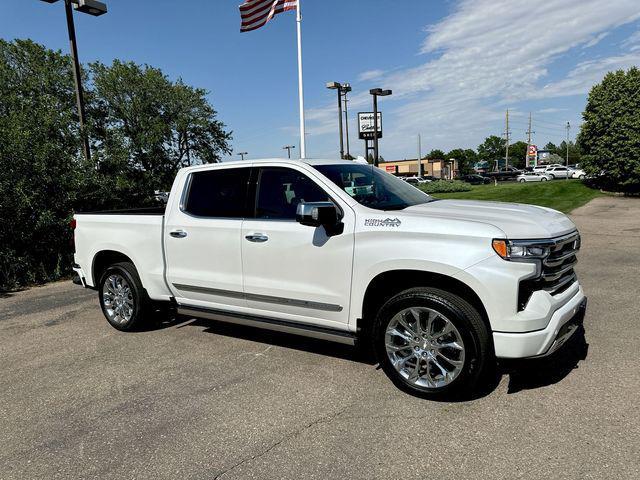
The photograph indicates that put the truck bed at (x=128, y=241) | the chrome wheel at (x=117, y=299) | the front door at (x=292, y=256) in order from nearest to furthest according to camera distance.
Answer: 1. the front door at (x=292, y=256)
2. the truck bed at (x=128, y=241)
3. the chrome wheel at (x=117, y=299)

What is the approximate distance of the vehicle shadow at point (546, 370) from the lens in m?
3.76

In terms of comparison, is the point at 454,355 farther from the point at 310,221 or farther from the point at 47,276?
the point at 47,276

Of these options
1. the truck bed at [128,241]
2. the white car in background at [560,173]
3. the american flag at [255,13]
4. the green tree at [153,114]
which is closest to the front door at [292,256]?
the truck bed at [128,241]

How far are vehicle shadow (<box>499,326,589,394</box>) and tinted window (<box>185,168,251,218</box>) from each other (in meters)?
2.77

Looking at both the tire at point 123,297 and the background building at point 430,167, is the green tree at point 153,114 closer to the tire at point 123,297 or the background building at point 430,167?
the tire at point 123,297

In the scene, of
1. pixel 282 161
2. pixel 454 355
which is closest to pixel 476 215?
pixel 454 355

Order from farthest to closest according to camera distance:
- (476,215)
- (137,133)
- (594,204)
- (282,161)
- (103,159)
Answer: (137,133), (594,204), (103,159), (282,161), (476,215)

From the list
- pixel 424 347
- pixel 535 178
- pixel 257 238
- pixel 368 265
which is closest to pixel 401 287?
pixel 368 265

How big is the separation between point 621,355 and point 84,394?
15.5ft

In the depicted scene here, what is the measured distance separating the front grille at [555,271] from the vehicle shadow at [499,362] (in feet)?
1.57

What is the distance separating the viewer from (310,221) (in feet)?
12.5

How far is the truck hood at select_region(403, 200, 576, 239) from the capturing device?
3332mm

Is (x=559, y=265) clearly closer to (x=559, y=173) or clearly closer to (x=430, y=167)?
(x=559, y=173)

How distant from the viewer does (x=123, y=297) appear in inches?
222
